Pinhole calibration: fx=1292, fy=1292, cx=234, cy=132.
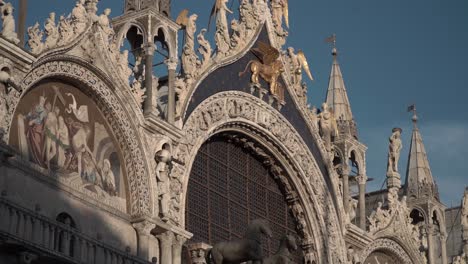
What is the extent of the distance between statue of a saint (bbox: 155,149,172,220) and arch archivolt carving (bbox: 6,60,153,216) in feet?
1.17

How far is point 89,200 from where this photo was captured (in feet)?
93.5

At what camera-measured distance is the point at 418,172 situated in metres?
43.6

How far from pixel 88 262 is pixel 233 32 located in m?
10.6

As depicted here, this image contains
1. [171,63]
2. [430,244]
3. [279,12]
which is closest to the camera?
[171,63]

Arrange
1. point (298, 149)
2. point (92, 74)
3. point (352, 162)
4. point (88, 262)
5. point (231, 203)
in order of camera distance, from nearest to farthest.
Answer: point (88, 262), point (92, 74), point (231, 203), point (298, 149), point (352, 162)

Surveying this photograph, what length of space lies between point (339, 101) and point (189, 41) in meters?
8.81

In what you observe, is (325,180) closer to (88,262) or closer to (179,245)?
(179,245)

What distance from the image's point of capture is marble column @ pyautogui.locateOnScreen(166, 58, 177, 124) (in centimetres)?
3139

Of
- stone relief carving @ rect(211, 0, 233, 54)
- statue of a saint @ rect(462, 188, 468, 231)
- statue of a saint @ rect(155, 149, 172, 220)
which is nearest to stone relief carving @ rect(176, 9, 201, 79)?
stone relief carving @ rect(211, 0, 233, 54)

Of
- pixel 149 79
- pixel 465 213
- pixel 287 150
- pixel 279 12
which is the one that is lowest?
pixel 149 79

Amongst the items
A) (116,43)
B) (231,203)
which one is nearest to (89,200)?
(116,43)

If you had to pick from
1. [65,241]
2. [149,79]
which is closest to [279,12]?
[149,79]

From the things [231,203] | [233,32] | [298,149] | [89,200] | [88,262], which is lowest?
[88,262]

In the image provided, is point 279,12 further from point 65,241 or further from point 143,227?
point 65,241
